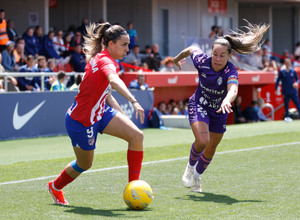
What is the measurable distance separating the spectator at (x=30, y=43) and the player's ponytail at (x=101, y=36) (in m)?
11.7

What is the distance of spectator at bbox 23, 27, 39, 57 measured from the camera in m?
17.8

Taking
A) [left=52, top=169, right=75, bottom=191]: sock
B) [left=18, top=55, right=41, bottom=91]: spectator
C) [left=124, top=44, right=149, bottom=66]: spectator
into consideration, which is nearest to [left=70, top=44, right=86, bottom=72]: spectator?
[left=18, top=55, right=41, bottom=91]: spectator

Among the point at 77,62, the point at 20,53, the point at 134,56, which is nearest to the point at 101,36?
the point at 20,53

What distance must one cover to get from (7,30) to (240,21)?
59.8 ft

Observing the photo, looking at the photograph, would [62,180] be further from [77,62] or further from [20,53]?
[77,62]

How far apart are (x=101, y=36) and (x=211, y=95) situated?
1.64 m

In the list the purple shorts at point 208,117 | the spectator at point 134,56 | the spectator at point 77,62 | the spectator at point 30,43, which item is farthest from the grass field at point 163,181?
the spectator at point 134,56

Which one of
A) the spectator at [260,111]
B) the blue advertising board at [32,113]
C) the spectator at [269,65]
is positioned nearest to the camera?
the blue advertising board at [32,113]

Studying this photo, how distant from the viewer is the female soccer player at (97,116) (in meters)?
6.03

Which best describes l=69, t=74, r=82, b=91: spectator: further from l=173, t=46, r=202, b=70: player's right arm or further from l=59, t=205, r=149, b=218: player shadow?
l=59, t=205, r=149, b=218: player shadow

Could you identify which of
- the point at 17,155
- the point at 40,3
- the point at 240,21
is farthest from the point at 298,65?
the point at 17,155

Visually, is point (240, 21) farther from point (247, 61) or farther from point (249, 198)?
point (249, 198)

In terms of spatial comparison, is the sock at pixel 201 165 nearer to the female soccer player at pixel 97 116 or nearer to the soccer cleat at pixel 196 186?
the soccer cleat at pixel 196 186

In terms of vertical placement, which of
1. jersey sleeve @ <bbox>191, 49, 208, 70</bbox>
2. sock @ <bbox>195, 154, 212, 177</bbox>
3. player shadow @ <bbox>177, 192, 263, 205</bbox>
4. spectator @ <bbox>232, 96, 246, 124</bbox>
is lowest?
spectator @ <bbox>232, 96, 246, 124</bbox>
